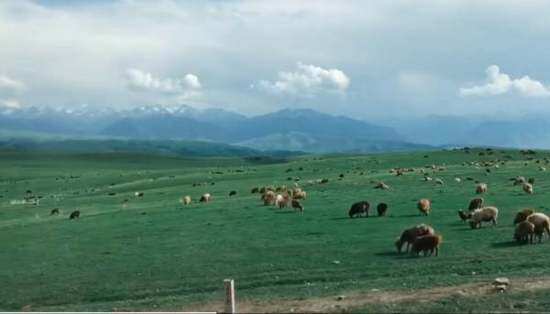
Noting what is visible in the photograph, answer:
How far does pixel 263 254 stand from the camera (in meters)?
31.7

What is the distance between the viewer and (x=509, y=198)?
47.8m

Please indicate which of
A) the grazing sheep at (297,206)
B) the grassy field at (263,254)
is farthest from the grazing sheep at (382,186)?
the grazing sheep at (297,206)

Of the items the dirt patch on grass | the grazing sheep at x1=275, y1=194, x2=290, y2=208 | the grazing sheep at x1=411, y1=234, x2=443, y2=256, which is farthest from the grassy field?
the grazing sheep at x1=275, y1=194, x2=290, y2=208

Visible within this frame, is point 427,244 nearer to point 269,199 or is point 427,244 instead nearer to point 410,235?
point 410,235

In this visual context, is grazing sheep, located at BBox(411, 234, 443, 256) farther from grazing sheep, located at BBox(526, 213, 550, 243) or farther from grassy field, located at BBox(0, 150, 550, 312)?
grazing sheep, located at BBox(526, 213, 550, 243)

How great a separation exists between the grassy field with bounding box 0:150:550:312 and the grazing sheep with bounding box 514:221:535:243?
809 millimetres

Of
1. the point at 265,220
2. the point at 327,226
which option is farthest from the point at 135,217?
the point at 327,226

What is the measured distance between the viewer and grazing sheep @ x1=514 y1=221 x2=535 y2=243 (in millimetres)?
30281

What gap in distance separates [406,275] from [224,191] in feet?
155

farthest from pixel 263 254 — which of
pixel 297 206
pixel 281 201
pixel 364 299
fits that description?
pixel 281 201

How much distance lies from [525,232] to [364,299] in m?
13.1

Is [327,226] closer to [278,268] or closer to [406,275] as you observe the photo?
[278,268]

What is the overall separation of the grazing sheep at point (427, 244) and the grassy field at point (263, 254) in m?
0.50

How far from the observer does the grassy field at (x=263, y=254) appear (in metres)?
22.3
